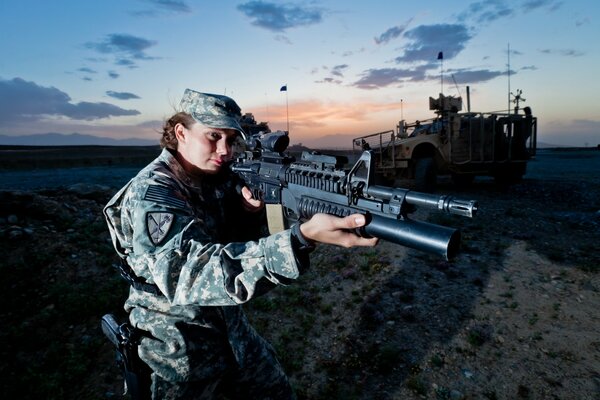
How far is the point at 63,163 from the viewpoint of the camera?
23.7 metres

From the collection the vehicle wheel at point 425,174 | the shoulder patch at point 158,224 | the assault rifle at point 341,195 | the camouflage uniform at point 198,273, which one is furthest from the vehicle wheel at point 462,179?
the shoulder patch at point 158,224

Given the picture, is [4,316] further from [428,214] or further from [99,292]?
[428,214]

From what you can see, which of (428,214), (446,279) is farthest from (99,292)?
(428,214)

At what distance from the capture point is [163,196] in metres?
1.72

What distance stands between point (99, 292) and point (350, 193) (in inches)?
194

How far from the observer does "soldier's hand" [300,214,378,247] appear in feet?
4.89

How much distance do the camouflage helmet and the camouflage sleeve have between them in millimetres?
770

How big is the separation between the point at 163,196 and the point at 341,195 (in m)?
1.07

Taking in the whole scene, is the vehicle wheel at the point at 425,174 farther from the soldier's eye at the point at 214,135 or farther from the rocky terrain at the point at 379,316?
the soldier's eye at the point at 214,135

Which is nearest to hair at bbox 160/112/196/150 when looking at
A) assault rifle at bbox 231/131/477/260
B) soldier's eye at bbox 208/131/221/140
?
soldier's eye at bbox 208/131/221/140

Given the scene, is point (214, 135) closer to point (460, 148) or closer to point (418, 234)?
point (418, 234)

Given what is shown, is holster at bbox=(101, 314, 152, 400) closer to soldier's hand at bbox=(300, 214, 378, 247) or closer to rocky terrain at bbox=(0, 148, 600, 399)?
soldier's hand at bbox=(300, 214, 378, 247)

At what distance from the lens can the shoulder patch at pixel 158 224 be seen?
5.11ft

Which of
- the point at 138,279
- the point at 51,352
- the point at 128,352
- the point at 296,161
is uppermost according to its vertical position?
the point at 296,161
